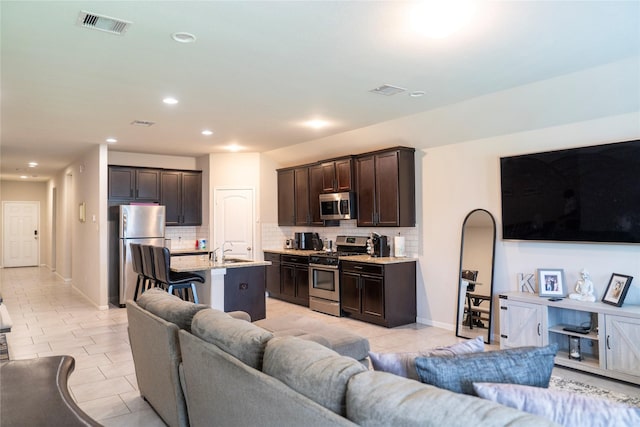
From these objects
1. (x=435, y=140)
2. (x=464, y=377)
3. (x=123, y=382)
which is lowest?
(x=123, y=382)

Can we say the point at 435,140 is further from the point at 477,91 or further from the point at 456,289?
the point at 456,289

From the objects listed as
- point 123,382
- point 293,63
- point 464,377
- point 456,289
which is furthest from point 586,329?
point 123,382

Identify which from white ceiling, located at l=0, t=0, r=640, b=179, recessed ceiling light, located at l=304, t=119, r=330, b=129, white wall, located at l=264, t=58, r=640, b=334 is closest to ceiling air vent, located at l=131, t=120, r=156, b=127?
white ceiling, located at l=0, t=0, r=640, b=179

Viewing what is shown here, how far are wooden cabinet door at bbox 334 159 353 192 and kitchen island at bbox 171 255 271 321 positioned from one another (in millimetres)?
1977

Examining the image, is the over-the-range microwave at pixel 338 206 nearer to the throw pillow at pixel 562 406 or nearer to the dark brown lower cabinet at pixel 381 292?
the dark brown lower cabinet at pixel 381 292

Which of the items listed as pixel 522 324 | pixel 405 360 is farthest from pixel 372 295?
pixel 405 360

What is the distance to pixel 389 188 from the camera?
605 centimetres

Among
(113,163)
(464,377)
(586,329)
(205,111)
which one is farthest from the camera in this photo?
(113,163)

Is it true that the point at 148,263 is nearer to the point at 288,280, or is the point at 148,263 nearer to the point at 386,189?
the point at 288,280

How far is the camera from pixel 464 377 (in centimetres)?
151

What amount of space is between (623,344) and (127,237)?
23.1 feet

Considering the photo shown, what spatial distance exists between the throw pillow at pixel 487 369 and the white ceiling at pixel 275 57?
2.09m

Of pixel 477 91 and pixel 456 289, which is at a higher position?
pixel 477 91

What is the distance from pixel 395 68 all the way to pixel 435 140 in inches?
85.8
